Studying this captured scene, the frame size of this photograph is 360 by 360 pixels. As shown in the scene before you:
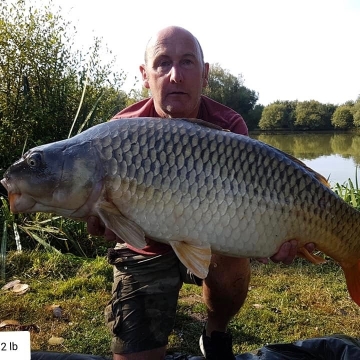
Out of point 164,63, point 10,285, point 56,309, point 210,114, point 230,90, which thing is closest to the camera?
point 164,63

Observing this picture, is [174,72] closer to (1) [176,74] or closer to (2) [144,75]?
→ (1) [176,74]

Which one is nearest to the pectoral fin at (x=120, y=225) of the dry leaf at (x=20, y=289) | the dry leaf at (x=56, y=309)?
the dry leaf at (x=56, y=309)

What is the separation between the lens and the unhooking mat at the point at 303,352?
1.72 meters

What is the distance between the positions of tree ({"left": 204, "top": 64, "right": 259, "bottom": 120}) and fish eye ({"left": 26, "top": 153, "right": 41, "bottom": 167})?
26.9 meters

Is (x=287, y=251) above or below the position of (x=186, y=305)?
above

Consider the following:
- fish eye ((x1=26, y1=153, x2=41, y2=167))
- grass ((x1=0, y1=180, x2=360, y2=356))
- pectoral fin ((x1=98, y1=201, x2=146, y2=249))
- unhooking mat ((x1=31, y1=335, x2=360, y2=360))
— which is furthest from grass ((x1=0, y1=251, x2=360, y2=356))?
fish eye ((x1=26, y1=153, x2=41, y2=167))

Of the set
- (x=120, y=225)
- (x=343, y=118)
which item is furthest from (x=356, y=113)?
(x=120, y=225)

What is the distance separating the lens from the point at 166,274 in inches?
73.2

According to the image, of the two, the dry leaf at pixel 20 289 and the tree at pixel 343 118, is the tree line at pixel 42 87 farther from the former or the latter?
the tree at pixel 343 118

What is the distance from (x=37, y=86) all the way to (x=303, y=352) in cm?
456

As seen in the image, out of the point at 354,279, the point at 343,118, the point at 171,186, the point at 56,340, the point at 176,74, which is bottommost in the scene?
the point at 56,340

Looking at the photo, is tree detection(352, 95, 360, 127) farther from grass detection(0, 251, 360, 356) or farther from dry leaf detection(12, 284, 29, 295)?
dry leaf detection(12, 284, 29, 295)

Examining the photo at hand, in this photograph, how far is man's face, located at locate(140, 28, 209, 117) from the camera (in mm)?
1851

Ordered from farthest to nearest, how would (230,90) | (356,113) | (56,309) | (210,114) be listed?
1. (230,90)
2. (356,113)
3. (56,309)
4. (210,114)
